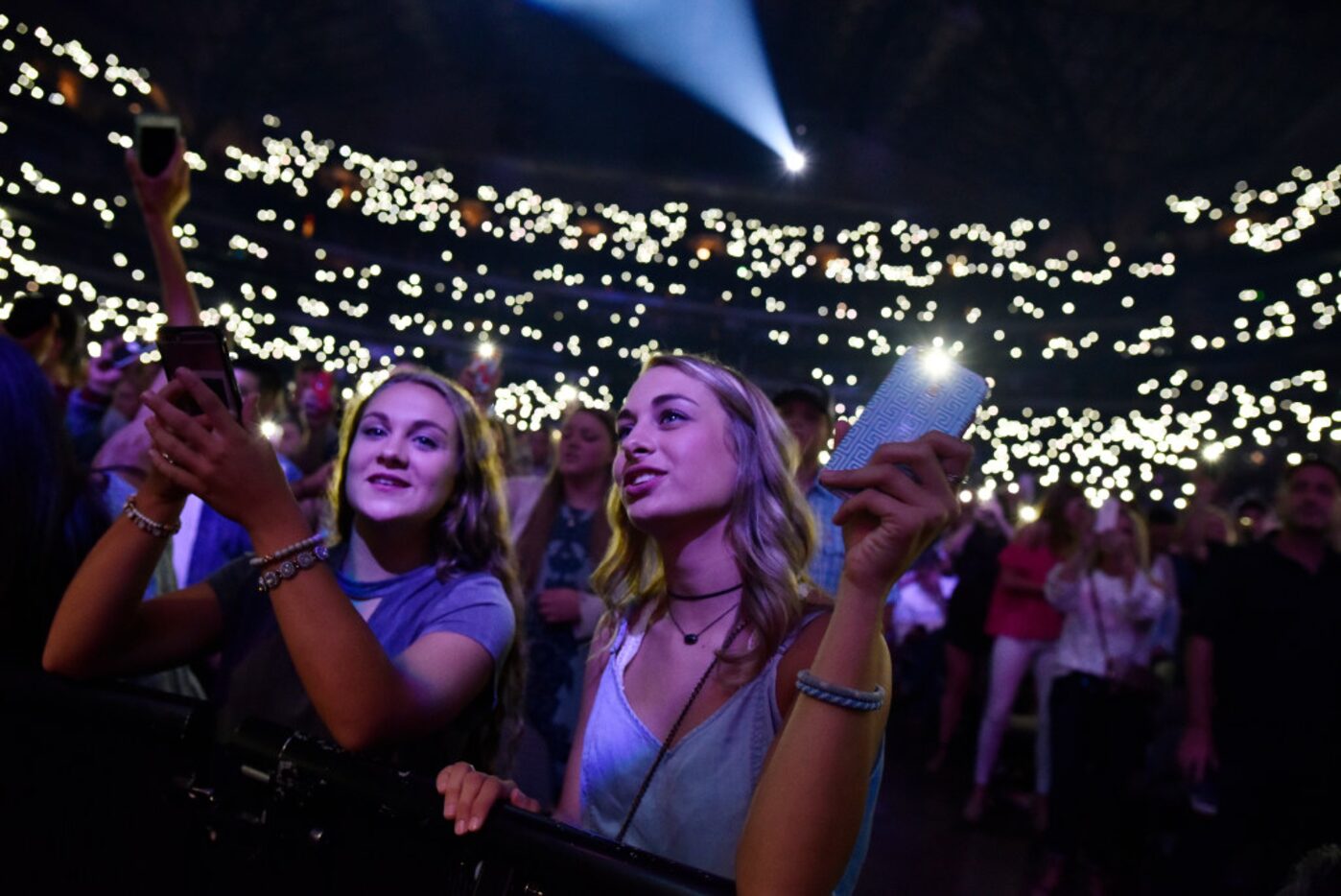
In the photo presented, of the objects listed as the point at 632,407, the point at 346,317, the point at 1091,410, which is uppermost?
the point at 1091,410

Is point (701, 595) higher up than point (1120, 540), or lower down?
lower down

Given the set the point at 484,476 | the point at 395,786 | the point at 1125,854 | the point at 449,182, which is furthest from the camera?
the point at 449,182

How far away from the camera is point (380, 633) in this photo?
198 cm

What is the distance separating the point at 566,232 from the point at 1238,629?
3174 centimetres

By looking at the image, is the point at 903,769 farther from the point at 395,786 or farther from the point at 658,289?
the point at 658,289

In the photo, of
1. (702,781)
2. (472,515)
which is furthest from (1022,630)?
(702,781)

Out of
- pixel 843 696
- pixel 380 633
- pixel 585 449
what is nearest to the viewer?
pixel 843 696

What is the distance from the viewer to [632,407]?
1861mm

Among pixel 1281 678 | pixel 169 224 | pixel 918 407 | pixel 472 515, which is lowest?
pixel 472 515

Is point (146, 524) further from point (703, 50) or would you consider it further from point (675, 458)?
point (703, 50)

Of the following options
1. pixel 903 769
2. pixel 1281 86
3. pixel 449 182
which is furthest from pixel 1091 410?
pixel 903 769

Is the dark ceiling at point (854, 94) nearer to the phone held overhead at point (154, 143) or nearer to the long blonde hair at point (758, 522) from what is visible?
the phone held overhead at point (154, 143)

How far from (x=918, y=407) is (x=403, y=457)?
1.30 m

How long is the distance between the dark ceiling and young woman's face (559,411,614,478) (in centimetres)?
2046
